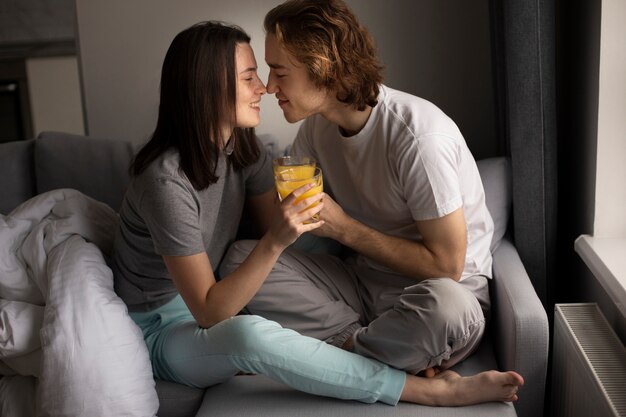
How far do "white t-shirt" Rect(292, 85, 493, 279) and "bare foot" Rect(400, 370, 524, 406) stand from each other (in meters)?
0.32

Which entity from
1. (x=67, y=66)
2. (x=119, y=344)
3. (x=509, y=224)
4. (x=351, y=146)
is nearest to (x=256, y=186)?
(x=351, y=146)

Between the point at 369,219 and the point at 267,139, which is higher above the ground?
the point at 267,139

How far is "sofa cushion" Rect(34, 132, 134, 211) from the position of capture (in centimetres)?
248

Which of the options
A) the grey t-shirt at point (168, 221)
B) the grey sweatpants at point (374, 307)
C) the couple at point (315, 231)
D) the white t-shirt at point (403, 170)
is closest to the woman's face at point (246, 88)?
the couple at point (315, 231)

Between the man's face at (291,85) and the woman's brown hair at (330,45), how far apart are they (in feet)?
0.06

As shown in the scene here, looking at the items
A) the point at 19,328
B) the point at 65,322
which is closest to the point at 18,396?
the point at 19,328

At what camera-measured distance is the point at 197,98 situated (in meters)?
1.90

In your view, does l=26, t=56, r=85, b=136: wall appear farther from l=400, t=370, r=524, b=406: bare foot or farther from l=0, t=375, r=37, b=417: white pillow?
l=400, t=370, r=524, b=406: bare foot

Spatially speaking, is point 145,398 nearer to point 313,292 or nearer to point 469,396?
point 313,292

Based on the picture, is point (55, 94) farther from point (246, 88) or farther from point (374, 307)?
point (374, 307)

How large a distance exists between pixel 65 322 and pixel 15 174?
81 cm

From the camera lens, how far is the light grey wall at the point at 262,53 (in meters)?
2.67

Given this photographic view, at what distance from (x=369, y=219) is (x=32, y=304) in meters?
0.91

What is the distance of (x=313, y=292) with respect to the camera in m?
2.08
